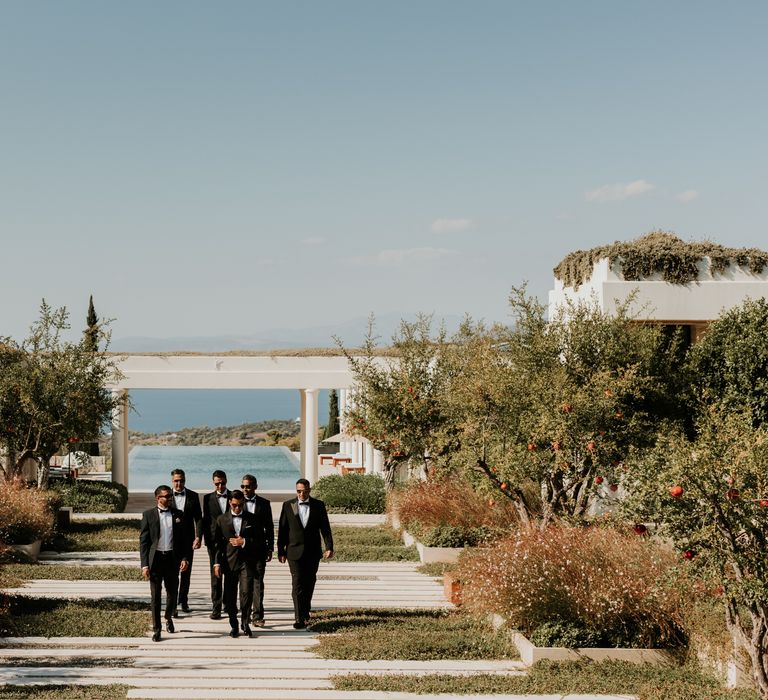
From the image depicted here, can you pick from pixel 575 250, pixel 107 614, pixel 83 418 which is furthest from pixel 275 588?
pixel 575 250

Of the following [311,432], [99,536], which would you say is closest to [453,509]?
[99,536]

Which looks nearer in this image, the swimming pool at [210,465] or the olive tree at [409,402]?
the olive tree at [409,402]

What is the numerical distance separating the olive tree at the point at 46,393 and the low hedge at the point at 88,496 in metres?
1.32

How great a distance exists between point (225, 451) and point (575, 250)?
3039cm

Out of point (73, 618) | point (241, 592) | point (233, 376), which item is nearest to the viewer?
point (241, 592)

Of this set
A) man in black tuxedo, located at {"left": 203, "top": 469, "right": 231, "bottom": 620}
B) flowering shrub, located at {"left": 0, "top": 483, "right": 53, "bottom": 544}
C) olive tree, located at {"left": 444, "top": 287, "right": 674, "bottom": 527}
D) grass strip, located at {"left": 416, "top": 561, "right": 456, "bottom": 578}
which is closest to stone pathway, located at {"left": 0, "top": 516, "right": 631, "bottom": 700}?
man in black tuxedo, located at {"left": 203, "top": 469, "right": 231, "bottom": 620}

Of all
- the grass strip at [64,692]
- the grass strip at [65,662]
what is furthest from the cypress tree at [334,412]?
the grass strip at [64,692]

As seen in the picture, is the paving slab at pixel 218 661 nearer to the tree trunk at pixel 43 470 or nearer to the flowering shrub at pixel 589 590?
the flowering shrub at pixel 589 590

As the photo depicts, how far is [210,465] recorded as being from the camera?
1692 inches

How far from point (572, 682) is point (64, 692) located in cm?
408

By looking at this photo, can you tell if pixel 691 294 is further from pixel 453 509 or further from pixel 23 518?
pixel 23 518

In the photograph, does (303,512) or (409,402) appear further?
(409,402)

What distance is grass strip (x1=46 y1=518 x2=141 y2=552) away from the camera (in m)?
16.5

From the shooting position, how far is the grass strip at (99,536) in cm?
1655
